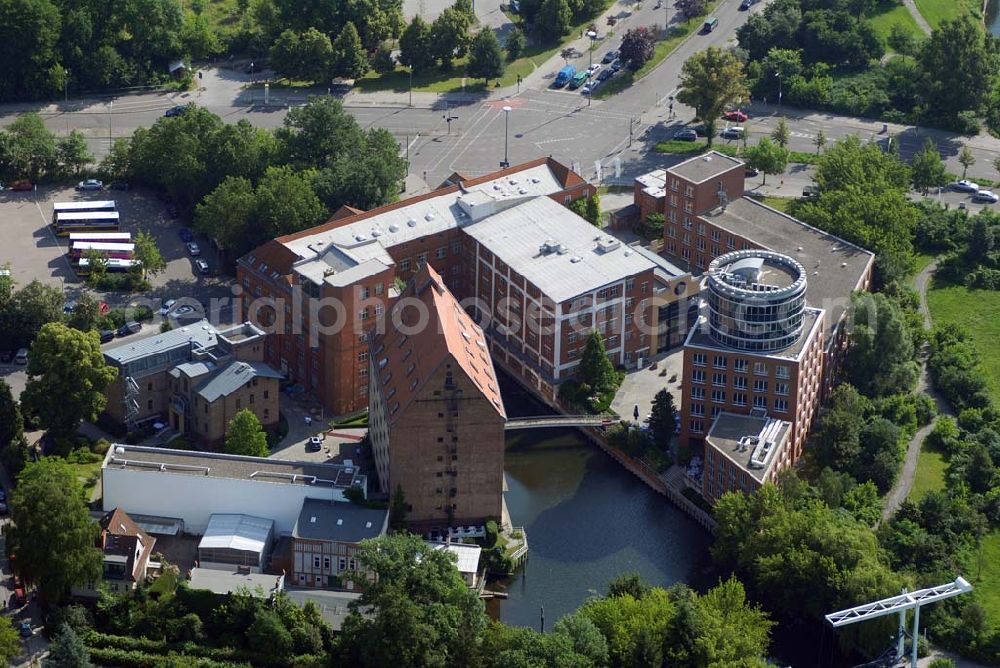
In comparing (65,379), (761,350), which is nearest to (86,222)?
(65,379)

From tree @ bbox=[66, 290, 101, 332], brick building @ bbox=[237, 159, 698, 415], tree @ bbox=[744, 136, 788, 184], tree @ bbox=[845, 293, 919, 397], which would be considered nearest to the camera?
brick building @ bbox=[237, 159, 698, 415]

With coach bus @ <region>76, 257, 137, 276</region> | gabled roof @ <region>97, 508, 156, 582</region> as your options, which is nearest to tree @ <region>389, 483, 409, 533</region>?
gabled roof @ <region>97, 508, 156, 582</region>

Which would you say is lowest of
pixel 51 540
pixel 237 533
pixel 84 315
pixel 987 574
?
pixel 987 574

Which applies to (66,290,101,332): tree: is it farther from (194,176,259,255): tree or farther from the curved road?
the curved road

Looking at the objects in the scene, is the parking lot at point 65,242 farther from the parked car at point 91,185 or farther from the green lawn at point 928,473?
the green lawn at point 928,473

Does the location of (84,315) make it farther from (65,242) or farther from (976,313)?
(976,313)
